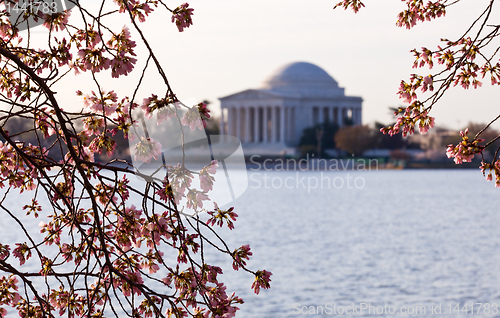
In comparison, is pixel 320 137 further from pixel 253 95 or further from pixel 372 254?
pixel 372 254

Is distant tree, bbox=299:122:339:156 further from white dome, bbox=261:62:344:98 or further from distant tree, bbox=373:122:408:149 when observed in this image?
white dome, bbox=261:62:344:98

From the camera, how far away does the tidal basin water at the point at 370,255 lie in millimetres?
16656

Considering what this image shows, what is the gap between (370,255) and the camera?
961 inches

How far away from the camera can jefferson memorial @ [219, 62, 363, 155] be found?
317ft

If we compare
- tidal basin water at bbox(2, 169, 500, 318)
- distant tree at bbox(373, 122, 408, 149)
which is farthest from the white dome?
tidal basin water at bbox(2, 169, 500, 318)

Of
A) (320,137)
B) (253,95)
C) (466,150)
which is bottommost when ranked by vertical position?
(320,137)

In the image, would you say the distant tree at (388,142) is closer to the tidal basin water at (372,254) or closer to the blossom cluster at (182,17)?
the tidal basin water at (372,254)

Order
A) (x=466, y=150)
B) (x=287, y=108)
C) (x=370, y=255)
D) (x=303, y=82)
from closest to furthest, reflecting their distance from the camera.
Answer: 1. (x=466, y=150)
2. (x=370, y=255)
3. (x=287, y=108)
4. (x=303, y=82)

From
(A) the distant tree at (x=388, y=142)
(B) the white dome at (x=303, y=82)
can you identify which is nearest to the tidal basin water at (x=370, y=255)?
(A) the distant tree at (x=388, y=142)

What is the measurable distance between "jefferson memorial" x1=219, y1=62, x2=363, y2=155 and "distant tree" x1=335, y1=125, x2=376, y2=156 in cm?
723

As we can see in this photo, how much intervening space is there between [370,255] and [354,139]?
209 ft

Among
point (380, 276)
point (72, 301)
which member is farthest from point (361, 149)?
point (72, 301)

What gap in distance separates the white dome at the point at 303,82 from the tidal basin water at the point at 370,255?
5125 centimetres

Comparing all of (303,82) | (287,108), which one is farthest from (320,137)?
(303,82)
